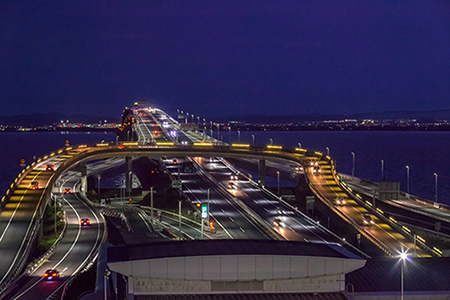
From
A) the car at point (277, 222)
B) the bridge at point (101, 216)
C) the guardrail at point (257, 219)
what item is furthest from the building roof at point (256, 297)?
the car at point (277, 222)

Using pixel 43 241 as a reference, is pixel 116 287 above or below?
above

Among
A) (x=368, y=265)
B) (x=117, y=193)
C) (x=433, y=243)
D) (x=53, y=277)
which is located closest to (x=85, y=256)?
(x=53, y=277)

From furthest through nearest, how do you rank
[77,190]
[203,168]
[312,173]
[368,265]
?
[203,168], [77,190], [312,173], [368,265]

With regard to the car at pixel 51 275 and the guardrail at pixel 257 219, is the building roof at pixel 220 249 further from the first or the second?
the guardrail at pixel 257 219

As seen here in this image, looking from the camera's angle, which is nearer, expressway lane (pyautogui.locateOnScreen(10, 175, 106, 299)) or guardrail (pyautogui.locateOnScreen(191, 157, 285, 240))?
expressway lane (pyautogui.locateOnScreen(10, 175, 106, 299))

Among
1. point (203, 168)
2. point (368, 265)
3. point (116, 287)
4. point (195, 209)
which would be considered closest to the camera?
point (116, 287)

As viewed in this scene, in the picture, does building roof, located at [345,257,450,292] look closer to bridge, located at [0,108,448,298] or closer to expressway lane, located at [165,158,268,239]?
bridge, located at [0,108,448,298]

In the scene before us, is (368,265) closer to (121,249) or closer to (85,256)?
(121,249)

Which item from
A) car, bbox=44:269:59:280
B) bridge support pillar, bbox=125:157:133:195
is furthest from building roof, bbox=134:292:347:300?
bridge support pillar, bbox=125:157:133:195
